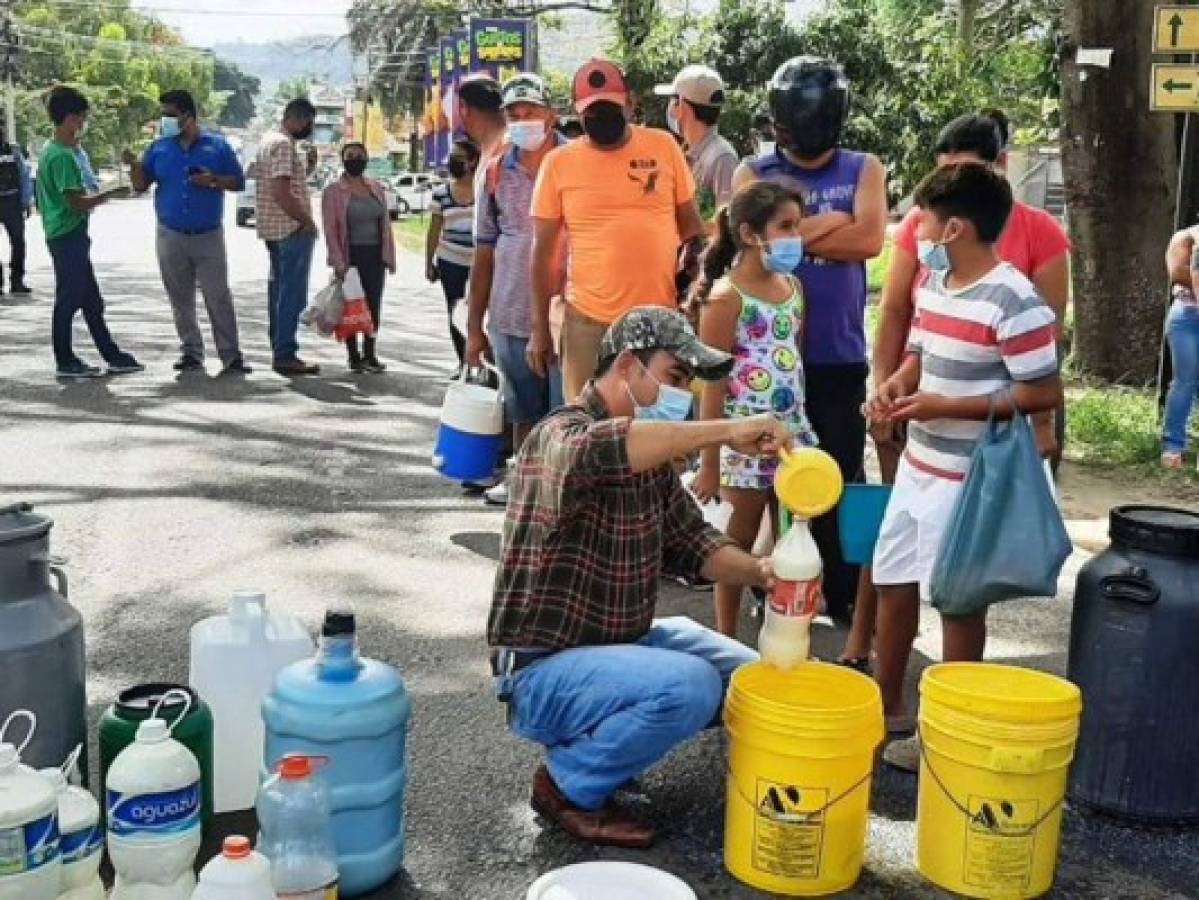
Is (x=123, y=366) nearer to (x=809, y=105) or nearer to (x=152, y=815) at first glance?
(x=809, y=105)

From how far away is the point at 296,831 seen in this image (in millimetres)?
2953

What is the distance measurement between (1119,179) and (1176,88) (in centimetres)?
195

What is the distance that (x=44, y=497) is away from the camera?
697 centimetres

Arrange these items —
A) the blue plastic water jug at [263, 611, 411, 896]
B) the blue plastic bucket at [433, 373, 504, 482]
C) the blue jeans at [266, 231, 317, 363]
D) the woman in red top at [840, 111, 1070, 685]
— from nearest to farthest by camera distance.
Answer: the blue plastic water jug at [263, 611, 411, 896], the woman in red top at [840, 111, 1070, 685], the blue plastic bucket at [433, 373, 504, 482], the blue jeans at [266, 231, 317, 363]

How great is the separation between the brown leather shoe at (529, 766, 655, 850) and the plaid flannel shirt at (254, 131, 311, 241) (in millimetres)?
7269

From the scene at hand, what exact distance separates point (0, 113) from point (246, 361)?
57.7 metres

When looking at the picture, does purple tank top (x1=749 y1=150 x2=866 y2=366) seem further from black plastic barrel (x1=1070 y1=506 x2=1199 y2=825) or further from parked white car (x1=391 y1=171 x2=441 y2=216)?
parked white car (x1=391 y1=171 x2=441 y2=216)

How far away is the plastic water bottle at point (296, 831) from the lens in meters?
2.92

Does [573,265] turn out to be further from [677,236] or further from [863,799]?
[863,799]

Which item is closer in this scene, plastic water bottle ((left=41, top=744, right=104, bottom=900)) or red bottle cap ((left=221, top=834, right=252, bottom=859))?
red bottle cap ((left=221, top=834, right=252, bottom=859))

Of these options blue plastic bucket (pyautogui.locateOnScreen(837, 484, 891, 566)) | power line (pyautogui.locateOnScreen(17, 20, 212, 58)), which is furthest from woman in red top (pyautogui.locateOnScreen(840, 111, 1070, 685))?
power line (pyautogui.locateOnScreen(17, 20, 212, 58))

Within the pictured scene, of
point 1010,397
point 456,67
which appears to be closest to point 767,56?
point 456,67

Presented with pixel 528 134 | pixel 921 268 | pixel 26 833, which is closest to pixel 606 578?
pixel 26 833

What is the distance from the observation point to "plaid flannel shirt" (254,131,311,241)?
32.7 ft
